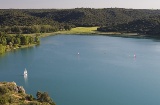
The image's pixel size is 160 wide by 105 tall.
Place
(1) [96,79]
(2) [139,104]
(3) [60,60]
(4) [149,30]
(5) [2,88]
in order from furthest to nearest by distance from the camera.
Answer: (4) [149,30] → (3) [60,60] → (1) [96,79] → (2) [139,104] → (5) [2,88]

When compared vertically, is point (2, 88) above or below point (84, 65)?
above

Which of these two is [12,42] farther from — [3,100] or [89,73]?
[3,100]

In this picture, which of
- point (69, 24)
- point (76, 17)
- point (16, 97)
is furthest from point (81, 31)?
A: point (16, 97)

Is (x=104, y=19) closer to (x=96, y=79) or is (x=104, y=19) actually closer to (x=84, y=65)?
(x=84, y=65)

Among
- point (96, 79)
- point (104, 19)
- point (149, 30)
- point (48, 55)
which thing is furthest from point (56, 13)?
point (96, 79)

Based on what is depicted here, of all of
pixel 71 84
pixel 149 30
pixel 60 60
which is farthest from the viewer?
Answer: pixel 149 30

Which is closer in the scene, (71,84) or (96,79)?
(71,84)
